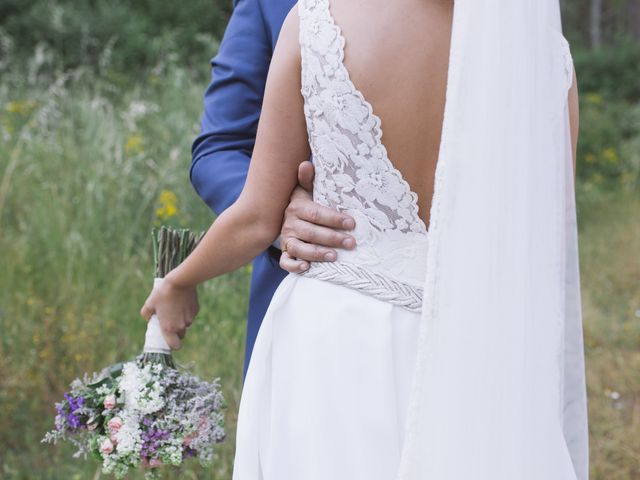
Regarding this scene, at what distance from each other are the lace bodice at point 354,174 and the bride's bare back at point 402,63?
0.07 feet

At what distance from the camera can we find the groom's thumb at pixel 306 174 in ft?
6.10

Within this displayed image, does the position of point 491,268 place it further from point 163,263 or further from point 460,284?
point 163,263

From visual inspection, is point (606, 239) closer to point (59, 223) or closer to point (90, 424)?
point (59, 223)

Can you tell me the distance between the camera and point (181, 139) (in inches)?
228

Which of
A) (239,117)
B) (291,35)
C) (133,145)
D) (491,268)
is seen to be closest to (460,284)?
(491,268)

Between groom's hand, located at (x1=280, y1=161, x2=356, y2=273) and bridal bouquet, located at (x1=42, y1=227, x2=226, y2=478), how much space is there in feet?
1.52

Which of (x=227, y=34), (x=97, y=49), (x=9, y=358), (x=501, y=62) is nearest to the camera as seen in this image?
(x=501, y=62)

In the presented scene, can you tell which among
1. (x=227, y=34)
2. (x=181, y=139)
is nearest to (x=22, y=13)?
(x=181, y=139)

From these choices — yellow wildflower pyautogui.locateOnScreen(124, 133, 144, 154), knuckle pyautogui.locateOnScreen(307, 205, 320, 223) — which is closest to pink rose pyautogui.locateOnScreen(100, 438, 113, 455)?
knuckle pyautogui.locateOnScreen(307, 205, 320, 223)

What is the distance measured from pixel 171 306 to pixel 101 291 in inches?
99.7

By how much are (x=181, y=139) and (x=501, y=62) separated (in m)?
4.37

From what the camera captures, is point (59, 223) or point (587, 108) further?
point (587, 108)

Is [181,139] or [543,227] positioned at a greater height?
[181,139]

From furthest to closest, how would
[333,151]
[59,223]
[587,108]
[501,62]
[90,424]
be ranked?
[587,108]
[59,223]
[90,424]
[333,151]
[501,62]
